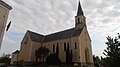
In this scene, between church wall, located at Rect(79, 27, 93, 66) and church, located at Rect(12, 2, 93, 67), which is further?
church wall, located at Rect(79, 27, 93, 66)

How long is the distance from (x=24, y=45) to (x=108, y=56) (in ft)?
106

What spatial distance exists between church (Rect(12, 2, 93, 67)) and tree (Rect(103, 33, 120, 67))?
1698 cm

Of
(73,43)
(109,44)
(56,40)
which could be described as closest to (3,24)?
(109,44)

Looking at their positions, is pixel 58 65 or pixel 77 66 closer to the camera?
pixel 77 66

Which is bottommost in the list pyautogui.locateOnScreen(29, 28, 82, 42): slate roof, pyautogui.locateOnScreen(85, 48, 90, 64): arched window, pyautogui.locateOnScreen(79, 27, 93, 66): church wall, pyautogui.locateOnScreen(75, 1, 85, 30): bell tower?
pyautogui.locateOnScreen(85, 48, 90, 64): arched window

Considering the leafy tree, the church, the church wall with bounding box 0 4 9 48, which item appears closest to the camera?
the church wall with bounding box 0 4 9 48

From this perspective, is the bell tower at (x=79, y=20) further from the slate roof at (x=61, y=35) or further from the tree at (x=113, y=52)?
the tree at (x=113, y=52)

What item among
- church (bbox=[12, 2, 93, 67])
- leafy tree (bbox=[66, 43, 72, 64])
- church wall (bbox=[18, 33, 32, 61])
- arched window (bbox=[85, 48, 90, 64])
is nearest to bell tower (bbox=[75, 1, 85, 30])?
church (bbox=[12, 2, 93, 67])

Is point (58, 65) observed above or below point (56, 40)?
below

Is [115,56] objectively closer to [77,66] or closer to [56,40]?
[77,66]

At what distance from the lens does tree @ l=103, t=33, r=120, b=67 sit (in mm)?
12095

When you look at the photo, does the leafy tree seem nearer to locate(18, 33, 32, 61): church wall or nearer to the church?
the church

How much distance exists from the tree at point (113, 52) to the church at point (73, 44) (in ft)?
55.7

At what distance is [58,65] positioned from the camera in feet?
98.0
